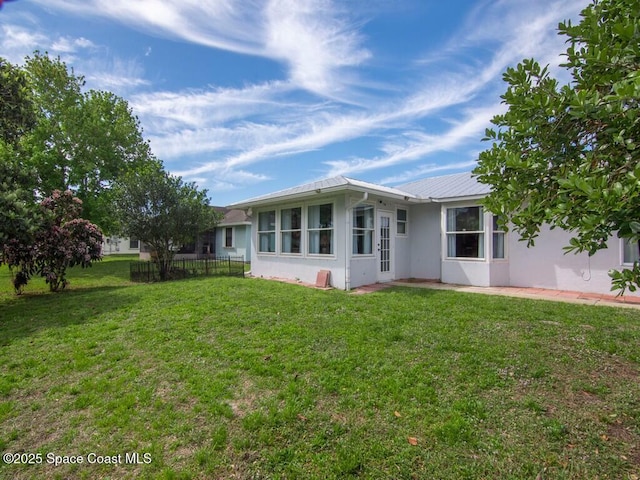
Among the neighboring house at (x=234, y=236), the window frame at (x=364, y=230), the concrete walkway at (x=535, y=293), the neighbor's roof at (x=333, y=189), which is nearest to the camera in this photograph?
the concrete walkway at (x=535, y=293)

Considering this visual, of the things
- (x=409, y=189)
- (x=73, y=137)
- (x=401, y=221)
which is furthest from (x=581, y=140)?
(x=73, y=137)

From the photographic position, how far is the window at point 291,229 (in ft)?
35.4

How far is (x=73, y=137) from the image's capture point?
18500 mm

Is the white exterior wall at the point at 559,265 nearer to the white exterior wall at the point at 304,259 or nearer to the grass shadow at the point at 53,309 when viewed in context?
the white exterior wall at the point at 304,259

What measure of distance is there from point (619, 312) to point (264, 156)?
12.9 metres

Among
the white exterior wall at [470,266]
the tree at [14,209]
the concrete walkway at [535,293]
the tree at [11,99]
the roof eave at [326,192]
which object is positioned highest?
the tree at [11,99]

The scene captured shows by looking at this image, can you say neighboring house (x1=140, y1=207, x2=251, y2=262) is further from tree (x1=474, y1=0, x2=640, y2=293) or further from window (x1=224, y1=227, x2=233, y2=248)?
tree (x1=474, y1=0, x2=640, y2=293)

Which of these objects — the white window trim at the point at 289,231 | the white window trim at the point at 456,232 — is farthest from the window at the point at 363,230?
the white window trim at the point at 456,232

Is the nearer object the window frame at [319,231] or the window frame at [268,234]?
the window frame at [319,231]

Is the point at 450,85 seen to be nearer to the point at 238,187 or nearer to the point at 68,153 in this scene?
the point at 238,187

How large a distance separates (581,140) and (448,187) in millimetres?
8952

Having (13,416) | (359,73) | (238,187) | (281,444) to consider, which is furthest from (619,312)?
(238,187)

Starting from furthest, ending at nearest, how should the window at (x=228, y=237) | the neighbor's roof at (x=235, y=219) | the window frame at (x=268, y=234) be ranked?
the window at (x=228, y=237), the neighbor's roof at (x=235, y=219), the window frame at (x=268, y=234)

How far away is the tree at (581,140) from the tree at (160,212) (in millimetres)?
11609
